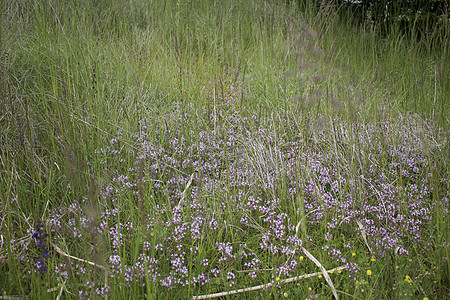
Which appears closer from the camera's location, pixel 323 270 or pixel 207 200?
pixel 323 270

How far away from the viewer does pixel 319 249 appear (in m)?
1.75

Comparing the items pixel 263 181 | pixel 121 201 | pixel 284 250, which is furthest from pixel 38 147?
pixel 284 250

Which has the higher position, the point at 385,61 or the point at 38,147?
the point at 385,61

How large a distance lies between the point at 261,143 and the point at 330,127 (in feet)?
2.11

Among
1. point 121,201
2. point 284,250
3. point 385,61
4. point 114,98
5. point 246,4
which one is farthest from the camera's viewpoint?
point 246,4

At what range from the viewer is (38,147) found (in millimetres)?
2246

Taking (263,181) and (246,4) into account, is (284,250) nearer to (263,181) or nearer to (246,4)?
(263,181)

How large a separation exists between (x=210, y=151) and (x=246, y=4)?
3.57 meters

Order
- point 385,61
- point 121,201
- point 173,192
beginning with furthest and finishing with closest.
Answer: point 385,61, point 173,192, point 121,201

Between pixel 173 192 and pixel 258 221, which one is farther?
pixel 173 192

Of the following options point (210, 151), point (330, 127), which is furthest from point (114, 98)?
point (330, 127)

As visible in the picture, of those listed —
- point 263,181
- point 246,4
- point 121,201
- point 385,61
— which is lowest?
point 121,201

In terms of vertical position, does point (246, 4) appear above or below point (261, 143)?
above

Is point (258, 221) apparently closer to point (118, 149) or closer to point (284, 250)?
point (284, 250)
